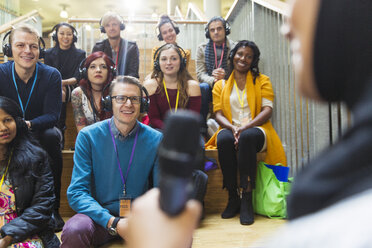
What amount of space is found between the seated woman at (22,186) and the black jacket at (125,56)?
1.48 metres

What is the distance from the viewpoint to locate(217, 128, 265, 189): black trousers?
2457 mm

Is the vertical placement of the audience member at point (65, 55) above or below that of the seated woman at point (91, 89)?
above

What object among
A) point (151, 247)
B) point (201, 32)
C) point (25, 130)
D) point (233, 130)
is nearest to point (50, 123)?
point (25, 130)

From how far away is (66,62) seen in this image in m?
3.16

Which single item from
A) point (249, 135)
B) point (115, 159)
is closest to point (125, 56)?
point (249, 135)

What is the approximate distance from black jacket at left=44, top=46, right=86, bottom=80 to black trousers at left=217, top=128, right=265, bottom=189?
142 centimetres

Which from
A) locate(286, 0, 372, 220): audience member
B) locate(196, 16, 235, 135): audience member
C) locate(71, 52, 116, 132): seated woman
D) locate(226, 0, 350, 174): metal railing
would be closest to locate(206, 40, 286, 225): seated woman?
locate(226, 0, 350, 174): metal railing

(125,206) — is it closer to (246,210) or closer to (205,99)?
(246,210)

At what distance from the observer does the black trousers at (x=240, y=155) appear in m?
2.46

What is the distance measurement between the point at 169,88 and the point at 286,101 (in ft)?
3.46

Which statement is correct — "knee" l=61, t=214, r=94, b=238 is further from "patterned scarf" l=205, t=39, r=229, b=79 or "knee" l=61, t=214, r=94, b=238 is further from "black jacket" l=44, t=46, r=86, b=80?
"patterned scarf" l=205, t=39, r=229, b=79

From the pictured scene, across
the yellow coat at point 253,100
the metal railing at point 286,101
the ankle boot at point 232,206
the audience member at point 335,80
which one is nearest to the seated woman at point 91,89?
the yellow coat at point 253,100

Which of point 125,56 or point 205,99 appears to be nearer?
point 205,99

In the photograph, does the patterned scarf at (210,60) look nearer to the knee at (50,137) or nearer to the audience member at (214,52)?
the audience member at (214,52)
